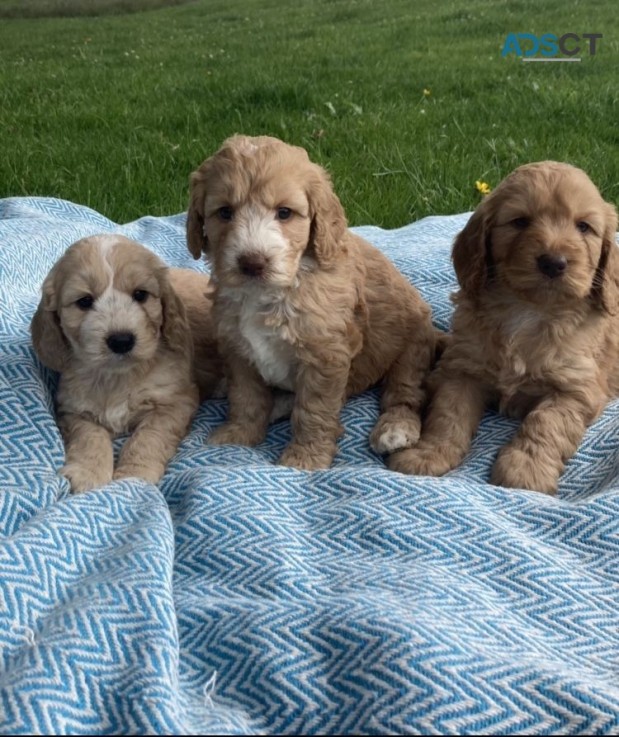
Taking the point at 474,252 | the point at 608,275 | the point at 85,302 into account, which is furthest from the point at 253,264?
the point at 608,275

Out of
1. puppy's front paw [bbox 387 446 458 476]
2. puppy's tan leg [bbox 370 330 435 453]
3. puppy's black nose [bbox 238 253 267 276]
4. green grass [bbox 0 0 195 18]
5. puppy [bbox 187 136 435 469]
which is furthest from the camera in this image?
green grass [bbox 0 0 195 18]

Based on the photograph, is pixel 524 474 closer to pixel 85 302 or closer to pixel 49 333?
pixel 85 302

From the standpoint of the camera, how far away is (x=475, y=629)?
2424mm

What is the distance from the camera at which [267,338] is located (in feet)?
11.8

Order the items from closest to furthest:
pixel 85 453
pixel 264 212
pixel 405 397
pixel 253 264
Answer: pixel 253 264
pixel 264 212
pixel 85 453
pixel 405 397

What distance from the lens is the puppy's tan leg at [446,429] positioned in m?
3.47

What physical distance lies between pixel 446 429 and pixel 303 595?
122cm

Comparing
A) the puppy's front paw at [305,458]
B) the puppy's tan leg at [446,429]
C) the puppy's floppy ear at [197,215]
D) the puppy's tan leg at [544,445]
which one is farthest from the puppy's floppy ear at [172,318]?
the puppy's tan leg at [544,445]

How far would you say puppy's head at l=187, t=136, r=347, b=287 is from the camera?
3258mm

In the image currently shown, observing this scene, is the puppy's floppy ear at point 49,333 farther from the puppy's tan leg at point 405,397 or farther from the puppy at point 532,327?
the puppy at point 532,327

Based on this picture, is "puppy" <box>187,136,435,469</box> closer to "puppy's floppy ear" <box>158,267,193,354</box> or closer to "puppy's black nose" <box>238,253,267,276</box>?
"puppy's black nose" <box>238,253,267,276</box>

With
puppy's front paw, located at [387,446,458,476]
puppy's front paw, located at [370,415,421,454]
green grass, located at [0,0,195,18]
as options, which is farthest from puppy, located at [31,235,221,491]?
green grass, located at [0,0,195,18]

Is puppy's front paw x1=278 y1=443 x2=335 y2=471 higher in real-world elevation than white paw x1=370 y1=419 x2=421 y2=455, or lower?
lower

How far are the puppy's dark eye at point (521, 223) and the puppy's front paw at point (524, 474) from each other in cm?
93
